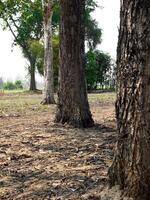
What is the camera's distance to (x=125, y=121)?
5.35 meters

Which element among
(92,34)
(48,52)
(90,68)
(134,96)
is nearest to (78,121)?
(134,96)

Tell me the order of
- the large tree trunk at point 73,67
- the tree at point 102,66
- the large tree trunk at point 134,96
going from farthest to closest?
1. the tree at point 102,66
2. the large tree trunk at point 73,67
3. the large tree trunk at point 134,96

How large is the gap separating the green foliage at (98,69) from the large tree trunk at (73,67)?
29995mm

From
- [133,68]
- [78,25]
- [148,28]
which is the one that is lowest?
[133,68]

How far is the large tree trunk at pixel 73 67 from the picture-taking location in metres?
11.6

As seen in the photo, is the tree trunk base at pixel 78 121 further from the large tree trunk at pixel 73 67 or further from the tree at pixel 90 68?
the tree at pixel 90 68

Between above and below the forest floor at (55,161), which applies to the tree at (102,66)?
above

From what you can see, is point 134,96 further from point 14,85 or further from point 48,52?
point 14,85

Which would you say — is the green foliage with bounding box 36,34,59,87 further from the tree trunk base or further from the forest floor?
the forest floor

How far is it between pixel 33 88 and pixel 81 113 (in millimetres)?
40754

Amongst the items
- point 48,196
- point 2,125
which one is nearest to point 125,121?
point 48,196

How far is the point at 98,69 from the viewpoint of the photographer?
4447 centimetres

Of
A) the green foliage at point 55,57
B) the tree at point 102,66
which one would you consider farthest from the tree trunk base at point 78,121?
the tree at point 102,66

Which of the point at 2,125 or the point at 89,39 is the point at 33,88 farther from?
the point at 2,125
